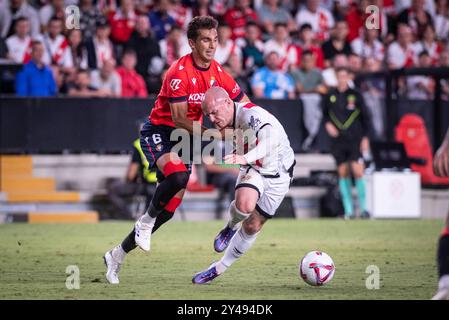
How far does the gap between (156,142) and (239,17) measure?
1014 centimetres

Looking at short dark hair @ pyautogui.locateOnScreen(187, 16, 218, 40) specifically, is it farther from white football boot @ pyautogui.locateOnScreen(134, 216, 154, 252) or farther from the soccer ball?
the soccer ball

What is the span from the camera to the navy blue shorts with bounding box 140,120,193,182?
33.2 feet

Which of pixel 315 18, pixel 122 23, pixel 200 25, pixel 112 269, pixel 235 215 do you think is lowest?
pixel 112 269

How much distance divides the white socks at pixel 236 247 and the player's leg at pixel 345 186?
812 centimetres

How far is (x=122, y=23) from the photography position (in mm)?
18828

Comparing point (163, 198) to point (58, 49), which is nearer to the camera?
point (163, 198)

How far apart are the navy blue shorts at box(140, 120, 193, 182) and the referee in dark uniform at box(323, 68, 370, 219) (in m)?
7.70

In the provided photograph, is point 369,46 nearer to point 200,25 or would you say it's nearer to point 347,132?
point 347,132

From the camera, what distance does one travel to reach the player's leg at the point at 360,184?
57.9 ft

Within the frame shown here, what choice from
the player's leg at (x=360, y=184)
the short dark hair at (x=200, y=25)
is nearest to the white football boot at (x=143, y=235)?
the short dark hair at (x=200, y=25)

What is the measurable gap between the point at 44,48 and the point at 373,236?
6.52m

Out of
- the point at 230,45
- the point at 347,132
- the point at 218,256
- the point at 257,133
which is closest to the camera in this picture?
the point at 257,133

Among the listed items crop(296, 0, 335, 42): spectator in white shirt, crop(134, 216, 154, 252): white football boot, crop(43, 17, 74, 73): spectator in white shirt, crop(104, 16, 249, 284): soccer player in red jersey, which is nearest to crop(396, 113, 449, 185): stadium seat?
crop(296, 0, 335, 42): spectator in white shirt

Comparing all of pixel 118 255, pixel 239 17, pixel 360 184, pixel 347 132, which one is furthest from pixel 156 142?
pixel 239 17
